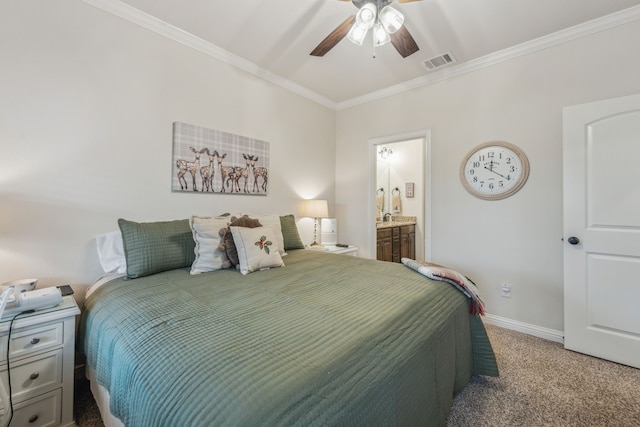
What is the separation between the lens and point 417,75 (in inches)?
122

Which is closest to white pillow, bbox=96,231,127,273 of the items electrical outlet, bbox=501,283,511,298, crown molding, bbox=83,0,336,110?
crown molding, bbox=83,0,336,110

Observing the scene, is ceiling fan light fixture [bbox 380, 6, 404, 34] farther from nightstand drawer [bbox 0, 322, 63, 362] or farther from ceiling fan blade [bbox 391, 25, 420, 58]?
nightstand drawer [bbox 0, 322, 63, 362]

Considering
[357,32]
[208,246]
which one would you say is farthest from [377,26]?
[208,246]

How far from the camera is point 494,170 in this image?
2725 mm

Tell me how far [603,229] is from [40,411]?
3.77 meters

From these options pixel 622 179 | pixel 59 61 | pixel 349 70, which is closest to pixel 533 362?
pixel 622 179

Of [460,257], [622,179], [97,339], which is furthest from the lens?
[460,257]

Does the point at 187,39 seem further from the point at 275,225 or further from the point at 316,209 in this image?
the point at 316,209

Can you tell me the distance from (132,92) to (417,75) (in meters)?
2.85

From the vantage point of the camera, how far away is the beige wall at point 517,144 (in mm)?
2273

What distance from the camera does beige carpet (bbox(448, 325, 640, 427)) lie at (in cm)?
150

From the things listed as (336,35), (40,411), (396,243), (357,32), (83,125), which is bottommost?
(40,411)

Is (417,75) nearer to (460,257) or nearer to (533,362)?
(460,257)

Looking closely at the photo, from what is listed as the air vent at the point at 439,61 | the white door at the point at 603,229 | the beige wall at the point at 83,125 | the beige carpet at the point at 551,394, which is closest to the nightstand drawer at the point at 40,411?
the beige wall at the point at 83,125
